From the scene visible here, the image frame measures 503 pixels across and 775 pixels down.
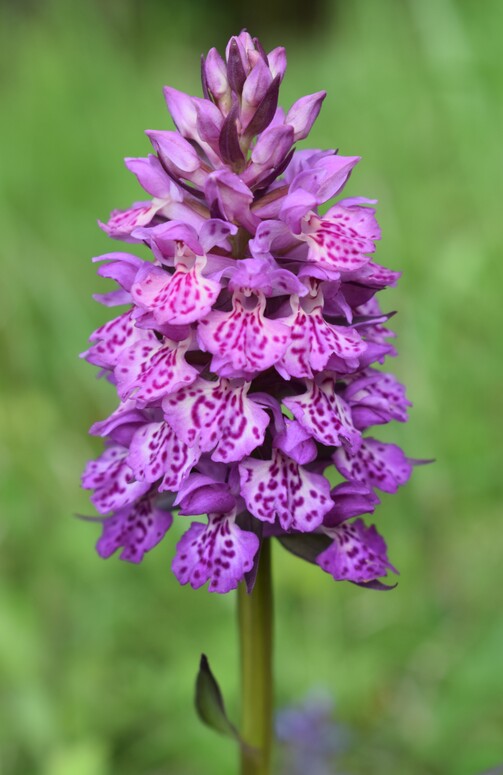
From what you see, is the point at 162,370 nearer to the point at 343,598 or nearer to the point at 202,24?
the point at 343,598

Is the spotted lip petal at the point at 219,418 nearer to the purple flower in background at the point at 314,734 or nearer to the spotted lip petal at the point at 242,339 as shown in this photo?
the spotted lip petal at the point at 242,339

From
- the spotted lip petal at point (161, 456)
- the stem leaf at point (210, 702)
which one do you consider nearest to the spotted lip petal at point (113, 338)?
the spotted lip petal at point (161, 456)

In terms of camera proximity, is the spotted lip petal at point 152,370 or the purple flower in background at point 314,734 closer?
the spotted lip petal at point 152,370

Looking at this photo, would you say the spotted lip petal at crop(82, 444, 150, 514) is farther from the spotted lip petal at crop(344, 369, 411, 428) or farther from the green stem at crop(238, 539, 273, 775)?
the spotted lip petal at crop(344, 369, 411, 428)

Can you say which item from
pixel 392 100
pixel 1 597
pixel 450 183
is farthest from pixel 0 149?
pixel 1 597

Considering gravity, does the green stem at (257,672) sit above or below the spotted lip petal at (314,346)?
below

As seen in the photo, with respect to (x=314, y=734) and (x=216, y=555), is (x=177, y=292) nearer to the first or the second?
(x=216, y=555)

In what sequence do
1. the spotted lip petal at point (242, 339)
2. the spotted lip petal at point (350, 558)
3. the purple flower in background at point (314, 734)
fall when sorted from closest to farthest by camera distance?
the spotted lip petal at point (242, 339)
the spotted lip petal at point (350, 558)
the purple flower in background at point (314, 734)

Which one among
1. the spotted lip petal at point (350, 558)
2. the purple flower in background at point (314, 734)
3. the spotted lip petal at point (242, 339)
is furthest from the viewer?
the purple flower in background at point (314, 734)

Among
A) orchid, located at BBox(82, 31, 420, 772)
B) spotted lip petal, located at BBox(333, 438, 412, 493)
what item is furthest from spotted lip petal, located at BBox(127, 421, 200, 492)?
spotted lip petal, located at BBox(333, 438, 412, 493)
